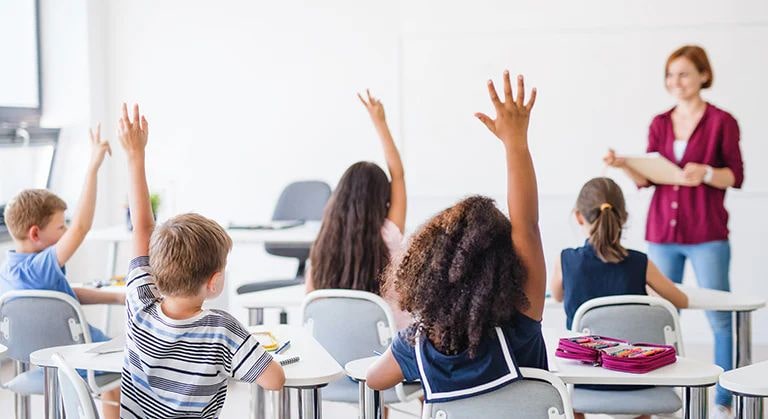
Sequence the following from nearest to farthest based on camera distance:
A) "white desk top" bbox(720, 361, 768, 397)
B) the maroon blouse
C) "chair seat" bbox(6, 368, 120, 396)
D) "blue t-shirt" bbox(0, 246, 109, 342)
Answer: "white desk top" bbox(720, 361, 768, 397) < "chair seat" bbox(6, 368, 120, 396) < "blue t-shirt" bbox(0, 246, 109, 342) < the maroon blouse

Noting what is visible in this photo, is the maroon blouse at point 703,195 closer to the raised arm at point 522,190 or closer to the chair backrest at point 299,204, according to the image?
the chair backrest at point 299,204

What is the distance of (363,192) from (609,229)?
2.87 ft

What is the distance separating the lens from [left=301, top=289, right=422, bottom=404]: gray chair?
3.22 m

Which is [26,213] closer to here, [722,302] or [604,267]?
[604,267]

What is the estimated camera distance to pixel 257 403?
3.40 metres

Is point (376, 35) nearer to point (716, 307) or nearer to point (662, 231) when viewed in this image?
point (662, 231)

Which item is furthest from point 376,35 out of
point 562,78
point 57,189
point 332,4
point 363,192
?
point 363,192

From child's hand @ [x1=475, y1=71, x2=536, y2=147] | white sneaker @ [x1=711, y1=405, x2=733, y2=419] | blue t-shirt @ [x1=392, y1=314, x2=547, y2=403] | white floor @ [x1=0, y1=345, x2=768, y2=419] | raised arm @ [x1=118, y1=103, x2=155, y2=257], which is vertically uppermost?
child's hand @ [x1=475, y1=71, x2=536, y2=147]

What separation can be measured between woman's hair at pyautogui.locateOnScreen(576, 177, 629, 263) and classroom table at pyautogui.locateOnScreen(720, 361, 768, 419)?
92 centimetres

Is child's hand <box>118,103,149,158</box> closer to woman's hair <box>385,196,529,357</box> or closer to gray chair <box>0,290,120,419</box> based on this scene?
woman's hair <box>385,196,529,357</box>

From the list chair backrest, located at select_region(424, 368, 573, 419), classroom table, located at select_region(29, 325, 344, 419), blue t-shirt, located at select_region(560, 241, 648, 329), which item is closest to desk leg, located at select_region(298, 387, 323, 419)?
classroom table, located at select_region(29, 325, 344, 419)

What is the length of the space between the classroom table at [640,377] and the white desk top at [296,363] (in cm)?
8

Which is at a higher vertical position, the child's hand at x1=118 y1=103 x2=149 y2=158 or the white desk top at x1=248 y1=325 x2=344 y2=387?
the child's hand at x1=118 y1=103 x2=149 y2=158

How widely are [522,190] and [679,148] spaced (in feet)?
8.98
